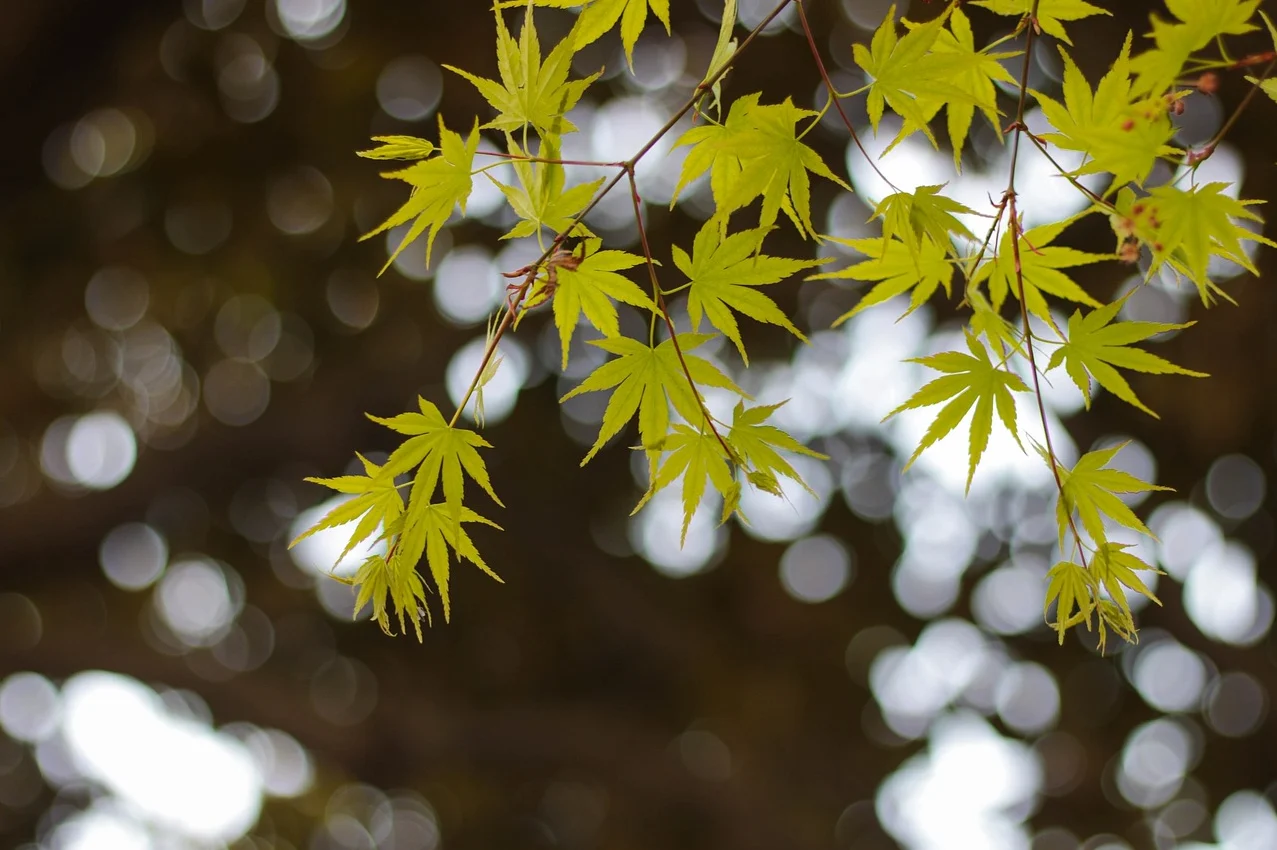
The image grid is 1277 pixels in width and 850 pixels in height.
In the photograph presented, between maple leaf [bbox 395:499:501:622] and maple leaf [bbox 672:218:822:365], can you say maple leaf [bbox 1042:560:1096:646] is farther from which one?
maple leaf [bbox 395:499:501:622]

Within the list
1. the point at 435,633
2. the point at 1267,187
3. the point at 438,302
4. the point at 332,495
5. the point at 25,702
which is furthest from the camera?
the point at 25,702

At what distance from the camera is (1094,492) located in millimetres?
844

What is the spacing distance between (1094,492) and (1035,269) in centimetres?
22

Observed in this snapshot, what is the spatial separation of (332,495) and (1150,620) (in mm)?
3398

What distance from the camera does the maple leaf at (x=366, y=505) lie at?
2.76 feet

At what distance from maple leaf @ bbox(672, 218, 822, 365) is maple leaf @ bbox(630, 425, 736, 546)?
0.32 ft

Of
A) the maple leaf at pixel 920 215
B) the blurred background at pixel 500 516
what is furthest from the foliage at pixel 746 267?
the blurred background at pixel 500 516

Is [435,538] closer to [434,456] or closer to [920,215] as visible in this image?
[434,456]

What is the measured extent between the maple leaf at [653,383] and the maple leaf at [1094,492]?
31 cm

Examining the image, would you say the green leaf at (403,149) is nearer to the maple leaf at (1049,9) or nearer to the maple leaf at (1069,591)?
the maple leaf at (1049,9)

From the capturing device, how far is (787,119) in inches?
30.6

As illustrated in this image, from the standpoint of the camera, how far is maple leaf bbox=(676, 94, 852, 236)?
755 millimetres

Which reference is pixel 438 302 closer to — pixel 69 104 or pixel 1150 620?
pixel 69 104

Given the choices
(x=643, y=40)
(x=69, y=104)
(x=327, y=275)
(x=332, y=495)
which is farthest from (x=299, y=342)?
(x=643, y=40)
